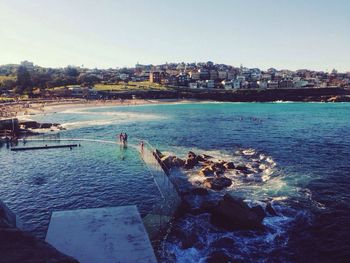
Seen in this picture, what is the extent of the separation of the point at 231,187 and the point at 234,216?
33.4ft

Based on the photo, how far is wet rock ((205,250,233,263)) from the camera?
22.7 metres

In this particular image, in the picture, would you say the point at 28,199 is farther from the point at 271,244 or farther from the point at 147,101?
the point at 147,101

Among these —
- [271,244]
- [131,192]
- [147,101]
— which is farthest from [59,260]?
[147,101]

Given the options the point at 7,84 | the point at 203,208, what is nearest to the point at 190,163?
the point at 203,208

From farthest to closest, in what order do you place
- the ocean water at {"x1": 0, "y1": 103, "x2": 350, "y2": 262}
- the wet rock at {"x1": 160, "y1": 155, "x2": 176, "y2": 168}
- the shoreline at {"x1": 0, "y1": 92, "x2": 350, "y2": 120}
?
the shoreline at {"x1": 0, "y1": 92, "x2": 350, "y2": 120} < the wet rock at {"x1": 160, "y1": 155, "x2": 176, "y2": 168} < the ocean water at {"x1": 0, "y1": 103, "x2": 350, "y2": 262}

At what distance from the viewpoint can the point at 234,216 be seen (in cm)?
2759

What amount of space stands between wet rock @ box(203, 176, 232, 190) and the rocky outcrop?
2482 cm

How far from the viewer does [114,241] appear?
20.1 meters

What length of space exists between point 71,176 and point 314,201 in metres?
26.0

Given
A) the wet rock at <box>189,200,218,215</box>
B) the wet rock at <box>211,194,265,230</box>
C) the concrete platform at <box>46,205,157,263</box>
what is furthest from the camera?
the wet rock at <box>189,200,218,215</box>

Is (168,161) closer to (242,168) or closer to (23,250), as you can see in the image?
(242,168)

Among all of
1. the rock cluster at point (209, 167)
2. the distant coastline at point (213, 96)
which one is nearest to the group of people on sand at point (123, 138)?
the rock cluster at point (209, 167)

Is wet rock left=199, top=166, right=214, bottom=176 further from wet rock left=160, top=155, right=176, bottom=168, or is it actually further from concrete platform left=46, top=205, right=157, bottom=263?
concrete platform left=46, top=205, right=157, bottom=263

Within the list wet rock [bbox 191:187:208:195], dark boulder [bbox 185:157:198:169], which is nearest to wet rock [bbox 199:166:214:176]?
dark boulder [bbox 185:157:198:169]
